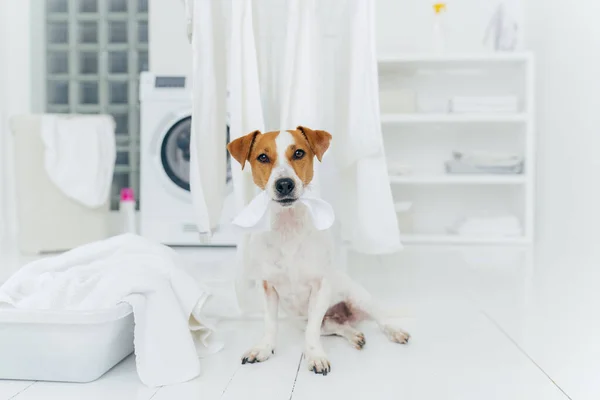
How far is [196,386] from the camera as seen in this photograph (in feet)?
4.23

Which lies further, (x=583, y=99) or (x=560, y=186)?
(x=560, y=186)

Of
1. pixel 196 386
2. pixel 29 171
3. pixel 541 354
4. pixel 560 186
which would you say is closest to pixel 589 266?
pixel 560 186

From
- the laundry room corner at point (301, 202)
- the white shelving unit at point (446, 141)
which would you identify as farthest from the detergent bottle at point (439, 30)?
the white shelving unit at point (446, 141)

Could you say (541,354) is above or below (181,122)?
below

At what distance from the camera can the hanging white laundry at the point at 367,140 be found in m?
1.81

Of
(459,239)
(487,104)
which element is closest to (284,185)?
(459,239)

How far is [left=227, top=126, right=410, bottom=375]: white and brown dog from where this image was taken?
1.44m

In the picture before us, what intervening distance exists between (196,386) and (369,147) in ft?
2.95

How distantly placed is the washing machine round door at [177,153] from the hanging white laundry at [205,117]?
63.6 inches

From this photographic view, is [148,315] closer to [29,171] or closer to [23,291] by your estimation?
[23,291]

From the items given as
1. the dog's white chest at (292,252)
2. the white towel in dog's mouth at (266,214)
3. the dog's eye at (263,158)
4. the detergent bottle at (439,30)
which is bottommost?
the dog's white chest at (292,252)

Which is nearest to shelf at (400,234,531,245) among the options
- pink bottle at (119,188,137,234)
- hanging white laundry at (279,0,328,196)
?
pink bottle at (119,188,137,234)

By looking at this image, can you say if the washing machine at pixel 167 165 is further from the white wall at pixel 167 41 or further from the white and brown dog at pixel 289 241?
the white and brown dog at pixel 289 241

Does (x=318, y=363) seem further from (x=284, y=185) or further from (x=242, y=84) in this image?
(x=242, y=84)
